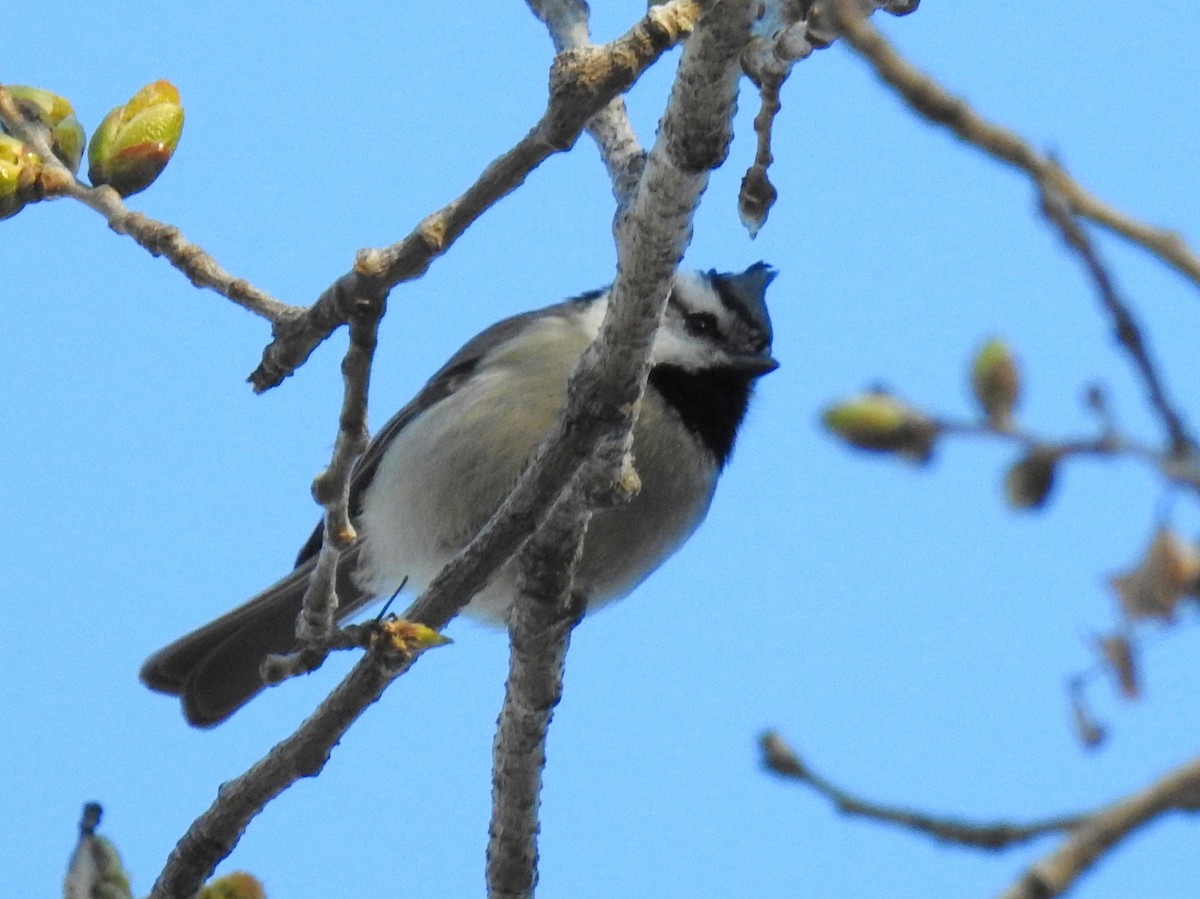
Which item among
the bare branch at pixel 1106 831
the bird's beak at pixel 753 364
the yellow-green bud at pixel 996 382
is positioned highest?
the bird's beak at pixel 753 364

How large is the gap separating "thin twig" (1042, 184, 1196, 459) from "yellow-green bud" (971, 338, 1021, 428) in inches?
4.1

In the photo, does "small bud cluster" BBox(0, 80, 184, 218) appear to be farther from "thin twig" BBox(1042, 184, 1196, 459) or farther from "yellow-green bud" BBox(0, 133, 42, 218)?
"thin twig" BBox(1042, 184, 1196, 459)

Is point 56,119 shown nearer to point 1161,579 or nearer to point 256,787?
point 256,787

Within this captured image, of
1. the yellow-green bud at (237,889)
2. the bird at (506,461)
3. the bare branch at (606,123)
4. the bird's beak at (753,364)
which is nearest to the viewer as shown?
the yellow-green bud at (237,889)

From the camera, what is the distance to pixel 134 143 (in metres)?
3.36

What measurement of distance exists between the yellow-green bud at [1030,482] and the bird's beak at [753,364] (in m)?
4.04

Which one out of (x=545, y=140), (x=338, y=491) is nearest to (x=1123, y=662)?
(x=545, y=140)

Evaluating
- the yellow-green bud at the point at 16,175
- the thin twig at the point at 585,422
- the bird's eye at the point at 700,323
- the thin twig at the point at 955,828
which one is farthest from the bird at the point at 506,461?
the thin twig at the point at 955,828

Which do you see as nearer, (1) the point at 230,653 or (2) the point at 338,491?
(2) the point at 338,491

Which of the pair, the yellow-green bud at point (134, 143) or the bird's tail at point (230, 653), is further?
the bird's tail at point (230, 653)

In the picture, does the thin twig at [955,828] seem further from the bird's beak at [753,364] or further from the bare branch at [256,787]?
the bird's beak at [753,364]

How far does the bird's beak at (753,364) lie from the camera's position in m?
5.16

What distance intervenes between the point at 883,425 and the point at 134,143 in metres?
2.63

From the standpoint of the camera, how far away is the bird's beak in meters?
5.16
